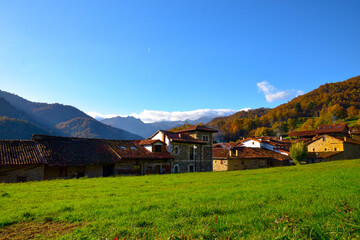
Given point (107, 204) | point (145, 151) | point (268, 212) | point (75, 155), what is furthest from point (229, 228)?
point (145, 151)

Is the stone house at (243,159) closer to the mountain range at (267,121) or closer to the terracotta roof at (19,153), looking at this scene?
the terracotta roof at (19,153)

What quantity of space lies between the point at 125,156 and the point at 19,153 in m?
12.8

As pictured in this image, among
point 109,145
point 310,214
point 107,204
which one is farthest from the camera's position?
point 109,145

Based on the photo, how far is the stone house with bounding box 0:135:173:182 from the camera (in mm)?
25672

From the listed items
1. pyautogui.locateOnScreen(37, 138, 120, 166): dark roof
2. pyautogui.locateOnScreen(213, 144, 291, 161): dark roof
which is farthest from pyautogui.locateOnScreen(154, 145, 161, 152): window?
pyautogui.locateOnScreen(213, 144, 291, 161): dark roof

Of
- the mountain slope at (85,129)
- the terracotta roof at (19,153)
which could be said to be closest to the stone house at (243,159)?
the terracotta roof at (19,153)

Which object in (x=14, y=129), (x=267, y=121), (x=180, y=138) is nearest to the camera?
(x=180, y=138)

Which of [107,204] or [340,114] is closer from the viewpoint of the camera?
[107,204]

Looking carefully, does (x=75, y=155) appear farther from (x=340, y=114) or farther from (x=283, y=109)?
(x=283, y=109)

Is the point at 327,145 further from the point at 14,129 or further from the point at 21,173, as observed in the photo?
the point at 14,129

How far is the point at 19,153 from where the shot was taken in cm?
2673

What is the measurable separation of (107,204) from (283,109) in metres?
193

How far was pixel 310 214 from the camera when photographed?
6.26 m

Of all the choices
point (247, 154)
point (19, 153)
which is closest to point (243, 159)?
point (247, 154)
